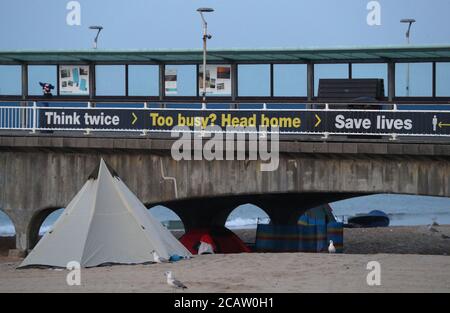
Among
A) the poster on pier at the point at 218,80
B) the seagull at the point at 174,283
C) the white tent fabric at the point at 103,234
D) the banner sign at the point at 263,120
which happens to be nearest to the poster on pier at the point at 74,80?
the poster on pier at the point at 218,80

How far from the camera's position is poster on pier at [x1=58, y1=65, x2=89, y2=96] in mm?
38406

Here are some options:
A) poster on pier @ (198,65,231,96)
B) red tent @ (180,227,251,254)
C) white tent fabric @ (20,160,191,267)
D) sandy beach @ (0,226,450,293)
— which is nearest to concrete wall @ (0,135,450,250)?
red tent @ (180,227,251,254)

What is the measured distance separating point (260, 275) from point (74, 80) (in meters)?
15.5

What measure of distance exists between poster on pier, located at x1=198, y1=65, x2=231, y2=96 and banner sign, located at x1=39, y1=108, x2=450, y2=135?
3900 mm

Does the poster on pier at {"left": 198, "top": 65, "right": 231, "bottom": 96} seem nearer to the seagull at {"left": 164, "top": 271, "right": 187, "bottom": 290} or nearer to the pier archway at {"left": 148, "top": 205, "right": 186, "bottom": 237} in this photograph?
the seagull at {"left": 164, "top": 271, "right": 187, "bottom": 290}

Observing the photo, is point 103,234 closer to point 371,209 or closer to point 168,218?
point 168,218

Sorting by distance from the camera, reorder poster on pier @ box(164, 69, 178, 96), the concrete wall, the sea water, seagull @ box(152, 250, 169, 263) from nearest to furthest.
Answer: seagull @ box(152, 250, 169, 263), the concrete wall, poster on pier @ box(164, 69, 178, 96), the sea water

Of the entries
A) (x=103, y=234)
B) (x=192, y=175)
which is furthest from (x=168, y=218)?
(x=103, y=234)

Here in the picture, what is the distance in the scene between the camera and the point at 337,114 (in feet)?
104

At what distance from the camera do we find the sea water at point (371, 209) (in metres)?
76.3

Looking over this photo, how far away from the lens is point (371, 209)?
9438 cm

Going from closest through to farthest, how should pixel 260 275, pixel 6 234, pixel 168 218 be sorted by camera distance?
pixel 260 275, pixel 6 234, pixel 168 218

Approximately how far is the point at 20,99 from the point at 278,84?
27.6 feet
